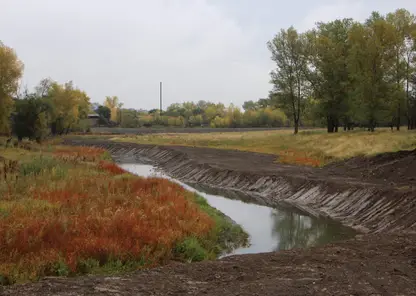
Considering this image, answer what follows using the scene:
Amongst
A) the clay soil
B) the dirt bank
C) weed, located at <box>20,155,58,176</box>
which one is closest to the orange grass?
the clay soil

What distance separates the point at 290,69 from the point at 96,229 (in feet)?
199

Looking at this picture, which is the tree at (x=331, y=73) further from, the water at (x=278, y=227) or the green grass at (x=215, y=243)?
the green grass at (x=215, y=243)

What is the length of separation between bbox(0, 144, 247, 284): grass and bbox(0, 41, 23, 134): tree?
1694 inches

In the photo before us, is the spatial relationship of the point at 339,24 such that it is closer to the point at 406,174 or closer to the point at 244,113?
the point at 406,174

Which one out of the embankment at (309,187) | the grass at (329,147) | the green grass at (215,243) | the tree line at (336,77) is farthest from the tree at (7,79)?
the green grass at (215,243)

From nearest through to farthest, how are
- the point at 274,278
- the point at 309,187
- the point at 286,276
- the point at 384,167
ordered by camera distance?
1. the point at 274,278
2. the point at 286,276
3. the point at 309,187
4. the point at 384,167

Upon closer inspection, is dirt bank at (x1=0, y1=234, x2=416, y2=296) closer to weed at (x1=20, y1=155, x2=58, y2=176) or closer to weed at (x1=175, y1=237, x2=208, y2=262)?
weed at (x1=175, y1=237, x2=208, y2=262)

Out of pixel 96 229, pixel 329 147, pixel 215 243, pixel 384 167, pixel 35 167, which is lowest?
pixel 215 243

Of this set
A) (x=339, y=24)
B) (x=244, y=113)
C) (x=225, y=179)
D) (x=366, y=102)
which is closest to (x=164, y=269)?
(x=225, y=179)

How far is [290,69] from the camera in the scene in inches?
2778

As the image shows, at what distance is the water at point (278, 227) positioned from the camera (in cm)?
1859

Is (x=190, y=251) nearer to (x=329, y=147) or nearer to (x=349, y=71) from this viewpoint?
(x=329, y=147)

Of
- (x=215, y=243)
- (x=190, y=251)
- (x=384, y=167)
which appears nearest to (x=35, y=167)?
(x=215, y=243)

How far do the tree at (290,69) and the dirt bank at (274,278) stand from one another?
195ft
